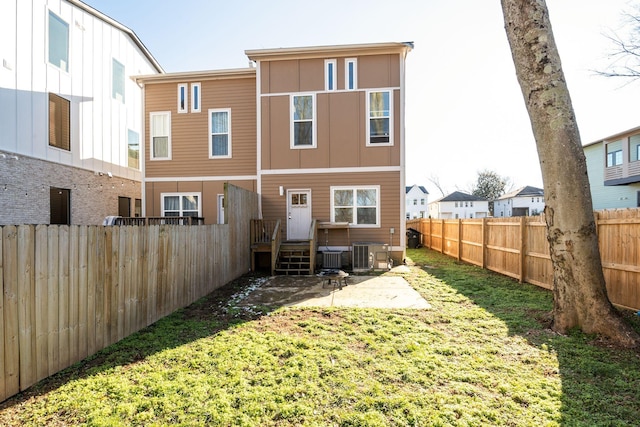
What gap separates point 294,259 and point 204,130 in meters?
6.10

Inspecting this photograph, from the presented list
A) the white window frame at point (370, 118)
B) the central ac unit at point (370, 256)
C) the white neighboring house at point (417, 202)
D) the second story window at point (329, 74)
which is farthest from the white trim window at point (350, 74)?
the white neighboring house at point (417, 202)

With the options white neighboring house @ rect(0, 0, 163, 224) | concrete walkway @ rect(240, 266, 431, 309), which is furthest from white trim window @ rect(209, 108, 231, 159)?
concrete walkway @ rect(240, 266, 431, 309)

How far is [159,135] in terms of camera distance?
1184 cm

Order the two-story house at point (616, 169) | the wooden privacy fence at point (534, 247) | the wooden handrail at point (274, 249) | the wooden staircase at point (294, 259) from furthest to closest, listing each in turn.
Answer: the two-story house at point (616, 169)
the wooden staircase at point (294, 259)
the wooden handrail at point (274, 249)
the wooden privacy fence at point (534, 247)

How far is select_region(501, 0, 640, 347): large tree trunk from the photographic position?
162 inches

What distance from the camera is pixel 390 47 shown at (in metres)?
9.92

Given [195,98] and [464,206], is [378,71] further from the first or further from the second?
[464,206]

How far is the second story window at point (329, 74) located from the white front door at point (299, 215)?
3605 mm

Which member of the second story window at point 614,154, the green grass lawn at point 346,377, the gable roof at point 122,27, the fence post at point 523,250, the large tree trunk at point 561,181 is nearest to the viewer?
the green grass lawn at point 346,377

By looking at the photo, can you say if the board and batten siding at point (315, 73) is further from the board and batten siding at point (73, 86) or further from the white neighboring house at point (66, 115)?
the board and batten siding at point (73, 86)

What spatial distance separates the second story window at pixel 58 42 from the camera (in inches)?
423

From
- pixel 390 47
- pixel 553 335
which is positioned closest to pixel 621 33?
pixel 390 47

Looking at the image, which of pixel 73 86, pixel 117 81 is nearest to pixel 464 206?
pixel 117 81

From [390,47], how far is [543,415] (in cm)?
1015
